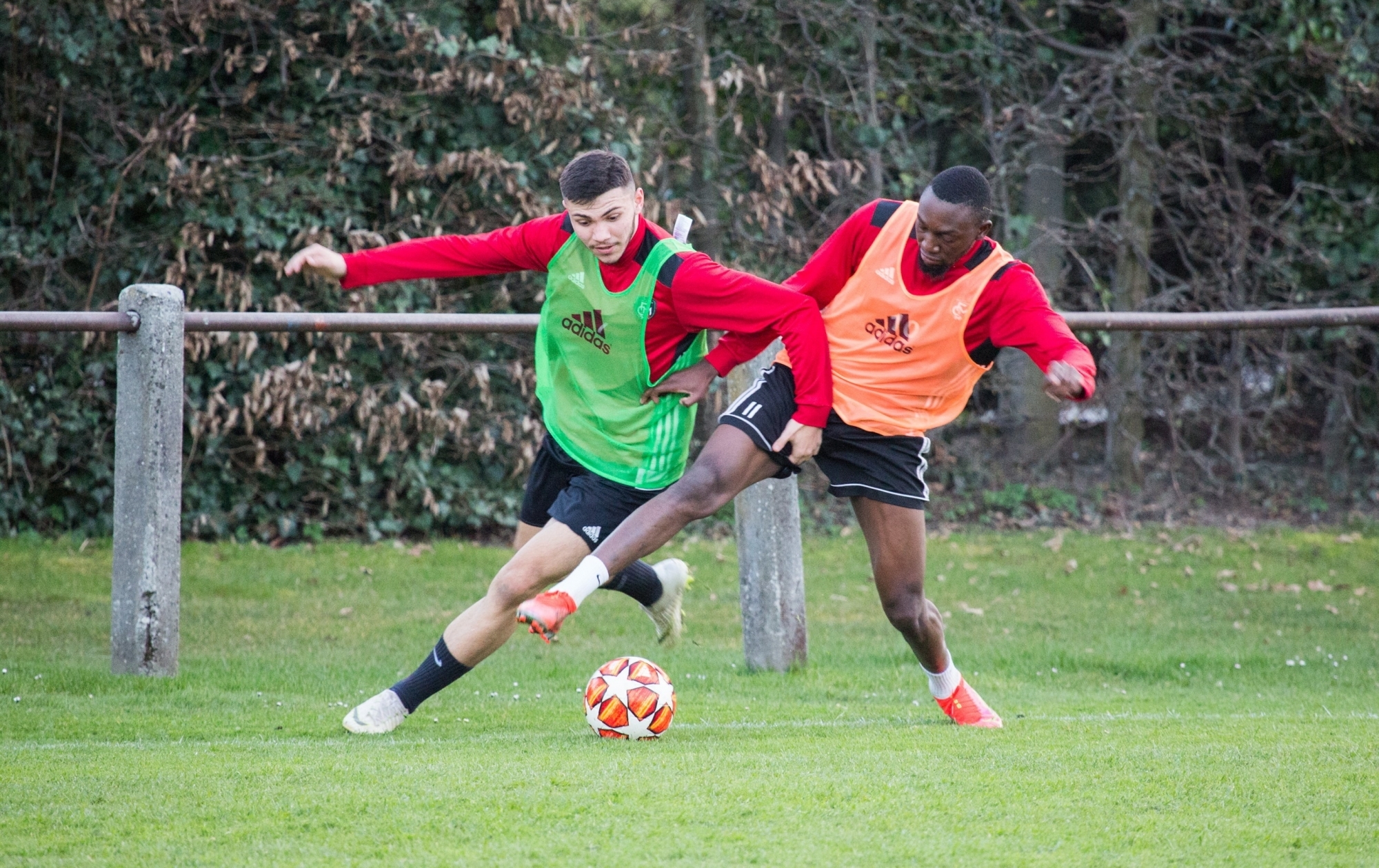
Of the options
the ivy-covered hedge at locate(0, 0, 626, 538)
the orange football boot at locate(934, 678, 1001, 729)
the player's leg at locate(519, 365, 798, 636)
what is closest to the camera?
the player's leg at locate(519, 365, 798, 636)

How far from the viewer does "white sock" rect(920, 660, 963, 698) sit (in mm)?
5422

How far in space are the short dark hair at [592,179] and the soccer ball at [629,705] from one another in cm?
164

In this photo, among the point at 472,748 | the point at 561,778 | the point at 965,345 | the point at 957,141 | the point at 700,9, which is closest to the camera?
the point at 561,778

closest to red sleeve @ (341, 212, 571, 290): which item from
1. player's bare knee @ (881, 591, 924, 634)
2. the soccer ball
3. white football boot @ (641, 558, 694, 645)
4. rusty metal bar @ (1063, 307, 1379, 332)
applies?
white football boot @ (641, 558, 694, 645)

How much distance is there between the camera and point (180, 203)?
9680 mm

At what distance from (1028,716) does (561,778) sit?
245 cm

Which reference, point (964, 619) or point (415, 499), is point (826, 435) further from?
point (415, 499)

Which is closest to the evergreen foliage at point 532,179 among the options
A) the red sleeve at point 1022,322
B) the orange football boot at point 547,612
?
the red sleeve at point 1022,322

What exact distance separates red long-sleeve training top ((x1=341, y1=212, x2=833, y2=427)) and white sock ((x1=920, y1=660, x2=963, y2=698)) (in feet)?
3.89

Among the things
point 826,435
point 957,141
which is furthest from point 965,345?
point 957,141

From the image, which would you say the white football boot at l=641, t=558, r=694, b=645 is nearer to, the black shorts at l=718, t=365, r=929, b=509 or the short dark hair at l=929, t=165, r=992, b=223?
the black shorts at l=718, t=365, r=929, b=509

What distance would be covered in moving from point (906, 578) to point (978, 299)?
1.05 metres

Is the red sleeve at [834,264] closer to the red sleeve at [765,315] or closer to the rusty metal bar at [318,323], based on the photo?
the red sleeve at [765,315]

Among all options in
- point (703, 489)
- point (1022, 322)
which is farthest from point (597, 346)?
point (1022, 322)
